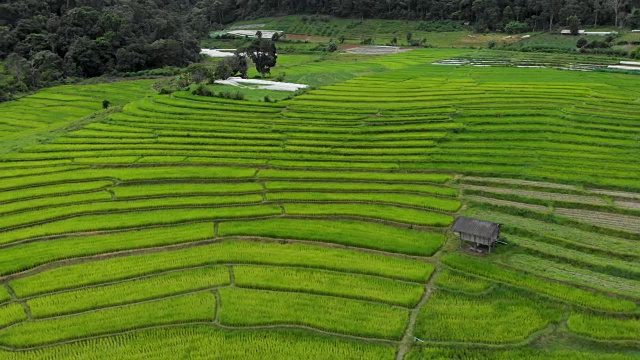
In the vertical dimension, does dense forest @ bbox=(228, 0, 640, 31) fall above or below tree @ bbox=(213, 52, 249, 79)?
above

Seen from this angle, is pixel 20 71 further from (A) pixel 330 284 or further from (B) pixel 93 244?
(A) pixel 330 284

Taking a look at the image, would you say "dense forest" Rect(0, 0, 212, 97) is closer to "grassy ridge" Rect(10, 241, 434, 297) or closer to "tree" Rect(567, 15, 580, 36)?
"grassy ridge" Rect(10, 241, 434, 297)

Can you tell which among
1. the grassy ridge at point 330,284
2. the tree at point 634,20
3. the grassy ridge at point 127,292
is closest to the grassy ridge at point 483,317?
the grassy ridge at point 330,284

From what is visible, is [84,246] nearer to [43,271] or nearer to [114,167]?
[43,271]

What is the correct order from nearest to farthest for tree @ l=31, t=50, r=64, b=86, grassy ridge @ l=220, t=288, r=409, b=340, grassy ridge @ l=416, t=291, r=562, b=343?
grassy ridge @ l=416, t=291, r=562, b=343, grassy ridge @ l=220, t=288, r=409, b=340, tree @ l=31, t=50, r=64, b=86

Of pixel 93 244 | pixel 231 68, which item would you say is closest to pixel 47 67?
pixel 231 68

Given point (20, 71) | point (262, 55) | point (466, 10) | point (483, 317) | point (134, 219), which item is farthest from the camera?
point (466, 10)

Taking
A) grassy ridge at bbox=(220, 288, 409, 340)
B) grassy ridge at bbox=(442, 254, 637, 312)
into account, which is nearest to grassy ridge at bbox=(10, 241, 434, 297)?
grassy ridge at bbox=(442, 254, 637, 312)
